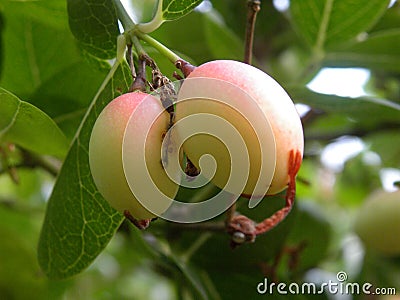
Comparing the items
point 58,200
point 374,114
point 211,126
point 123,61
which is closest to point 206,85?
point 211,126

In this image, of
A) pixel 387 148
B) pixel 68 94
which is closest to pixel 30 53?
pixel 68 94

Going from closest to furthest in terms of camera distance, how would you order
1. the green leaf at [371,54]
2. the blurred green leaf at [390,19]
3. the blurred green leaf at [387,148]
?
1. the green leaf at [371,54]
2. the blurred green leaf at [390,19]
3. the blurred green leaf at [387,148]

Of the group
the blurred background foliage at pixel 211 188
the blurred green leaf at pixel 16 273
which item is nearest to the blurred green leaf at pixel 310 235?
the blurred background foliage at pixel 211 188

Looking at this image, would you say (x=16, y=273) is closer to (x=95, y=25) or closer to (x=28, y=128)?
(x=28, y=128)

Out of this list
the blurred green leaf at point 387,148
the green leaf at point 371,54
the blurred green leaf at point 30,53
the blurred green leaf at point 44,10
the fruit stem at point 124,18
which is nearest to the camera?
the fruit stem at point 124,18

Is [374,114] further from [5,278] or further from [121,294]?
[121,294]

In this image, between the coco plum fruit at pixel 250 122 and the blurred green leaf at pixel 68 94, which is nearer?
the coco plum fruit at pixel 250 122

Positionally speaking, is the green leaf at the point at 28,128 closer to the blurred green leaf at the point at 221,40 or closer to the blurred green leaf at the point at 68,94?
the blurred green leaf at the point at 68,94

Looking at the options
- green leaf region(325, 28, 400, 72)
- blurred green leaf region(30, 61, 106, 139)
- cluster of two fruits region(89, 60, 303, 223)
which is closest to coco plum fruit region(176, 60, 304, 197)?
cluster of two fruits region(89, 60, 303, 223)
